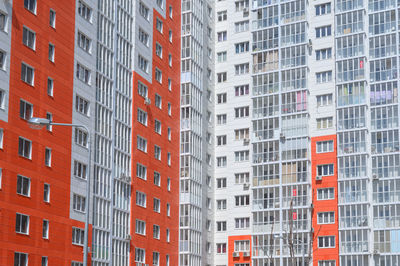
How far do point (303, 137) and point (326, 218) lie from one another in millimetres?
8511

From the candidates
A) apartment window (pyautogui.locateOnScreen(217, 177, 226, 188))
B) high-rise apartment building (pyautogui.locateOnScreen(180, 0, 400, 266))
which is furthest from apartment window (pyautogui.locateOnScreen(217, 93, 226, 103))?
apartment window (pyautogui.locateOnScreen(217, 177, 226, 188))

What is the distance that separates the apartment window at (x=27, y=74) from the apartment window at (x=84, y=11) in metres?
8.61

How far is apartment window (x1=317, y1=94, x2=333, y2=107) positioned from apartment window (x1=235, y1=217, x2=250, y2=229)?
46.5 feet

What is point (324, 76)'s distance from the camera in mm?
74312

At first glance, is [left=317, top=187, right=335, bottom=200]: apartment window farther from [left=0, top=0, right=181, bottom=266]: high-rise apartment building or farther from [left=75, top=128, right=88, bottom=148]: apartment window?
[left=75, top=128, right=88, bottom=148]: apartment window

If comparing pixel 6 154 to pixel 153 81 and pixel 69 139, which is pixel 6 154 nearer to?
pixel 69 139

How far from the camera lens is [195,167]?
72750 mm

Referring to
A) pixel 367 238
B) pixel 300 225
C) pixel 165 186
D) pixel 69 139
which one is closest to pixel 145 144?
pixel 165 186

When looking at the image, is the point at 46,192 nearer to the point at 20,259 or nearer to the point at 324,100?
the point at 20,259

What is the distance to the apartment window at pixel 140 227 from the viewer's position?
62.3m

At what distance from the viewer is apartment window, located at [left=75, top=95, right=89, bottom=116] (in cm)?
5459

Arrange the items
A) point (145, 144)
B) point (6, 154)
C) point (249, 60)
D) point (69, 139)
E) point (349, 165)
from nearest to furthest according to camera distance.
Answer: point (6, 154)
point (69, 139)
point (145, 144)
point (349, 165)
point (249, 60)

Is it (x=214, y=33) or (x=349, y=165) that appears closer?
(x=349, y=165)

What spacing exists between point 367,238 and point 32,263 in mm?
34120
